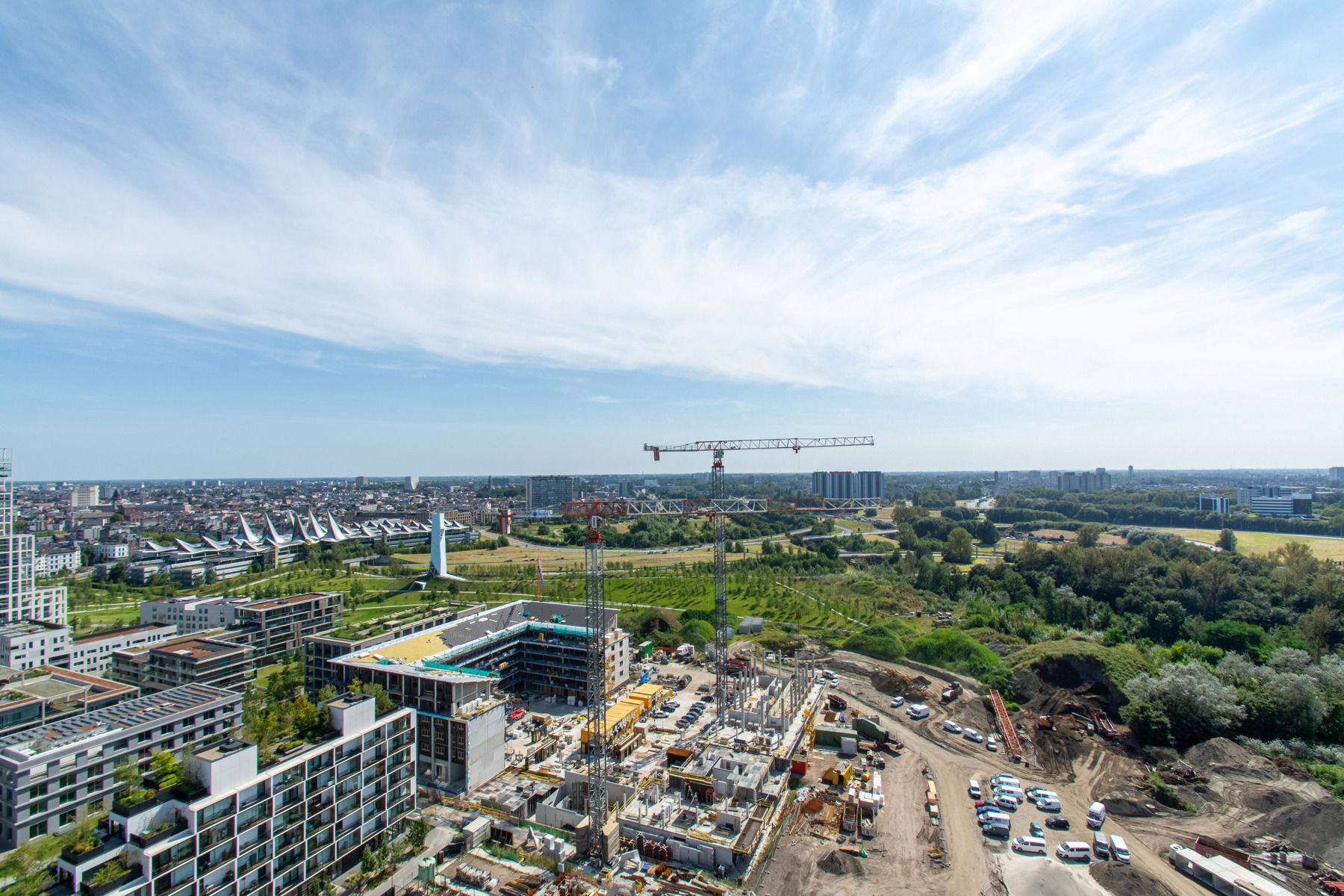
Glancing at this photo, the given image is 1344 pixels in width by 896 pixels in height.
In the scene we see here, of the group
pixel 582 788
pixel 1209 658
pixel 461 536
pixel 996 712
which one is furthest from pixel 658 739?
pixel 461 536

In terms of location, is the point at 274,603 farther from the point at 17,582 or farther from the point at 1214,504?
the point at 1214,504

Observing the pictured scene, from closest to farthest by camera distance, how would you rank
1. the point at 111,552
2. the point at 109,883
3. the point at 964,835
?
the point at 109,883, the point at 964,835, the point at 111,552

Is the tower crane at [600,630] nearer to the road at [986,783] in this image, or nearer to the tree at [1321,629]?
the road at [986,783]

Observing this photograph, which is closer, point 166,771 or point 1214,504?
point 166,771

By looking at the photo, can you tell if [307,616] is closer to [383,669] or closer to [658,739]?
[383,669]

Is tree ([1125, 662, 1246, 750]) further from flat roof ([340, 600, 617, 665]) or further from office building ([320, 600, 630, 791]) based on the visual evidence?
flat roof ([340, 600, 617, 665])

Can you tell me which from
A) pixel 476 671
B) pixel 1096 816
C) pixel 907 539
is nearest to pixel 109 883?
pixel 476 671

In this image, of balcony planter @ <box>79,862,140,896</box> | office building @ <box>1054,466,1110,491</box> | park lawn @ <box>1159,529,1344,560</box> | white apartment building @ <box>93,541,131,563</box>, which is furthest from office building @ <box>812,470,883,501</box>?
office building @ <box>1054,466,1110,491</box>
